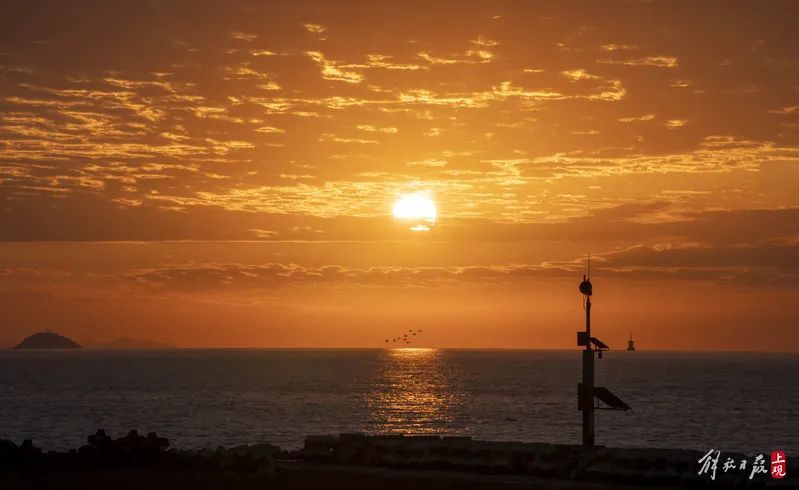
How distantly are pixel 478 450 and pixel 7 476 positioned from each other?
16098 millimetres

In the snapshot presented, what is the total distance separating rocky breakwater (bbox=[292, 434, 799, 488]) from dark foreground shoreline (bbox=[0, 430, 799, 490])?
0.03m

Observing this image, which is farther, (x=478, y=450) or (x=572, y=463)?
(x=478, y=450)

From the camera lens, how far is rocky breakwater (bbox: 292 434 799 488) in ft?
103

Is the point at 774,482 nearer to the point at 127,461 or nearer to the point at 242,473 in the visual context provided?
the point at 242,473

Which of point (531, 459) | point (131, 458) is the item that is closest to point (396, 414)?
point (131, 458)

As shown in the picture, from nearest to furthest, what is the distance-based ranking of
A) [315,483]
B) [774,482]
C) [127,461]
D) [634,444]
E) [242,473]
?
1. [774,482]
2. [315,483]
3. [242,473]
4. [127,461]
5. [634,444]

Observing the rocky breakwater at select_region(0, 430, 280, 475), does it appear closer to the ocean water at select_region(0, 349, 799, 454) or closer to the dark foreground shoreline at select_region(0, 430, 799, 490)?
the dark foreground shoreline at select_region(0, 430, 799, 490)

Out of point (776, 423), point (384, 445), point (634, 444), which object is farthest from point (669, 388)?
point (384, 445)

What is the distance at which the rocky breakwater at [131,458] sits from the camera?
1441 inches

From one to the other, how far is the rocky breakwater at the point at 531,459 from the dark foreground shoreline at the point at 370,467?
32 millimetres

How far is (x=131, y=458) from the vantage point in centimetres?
3931

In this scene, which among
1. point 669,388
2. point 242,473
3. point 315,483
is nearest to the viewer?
point 315,483

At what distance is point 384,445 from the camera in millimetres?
37625

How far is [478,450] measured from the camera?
117ft
